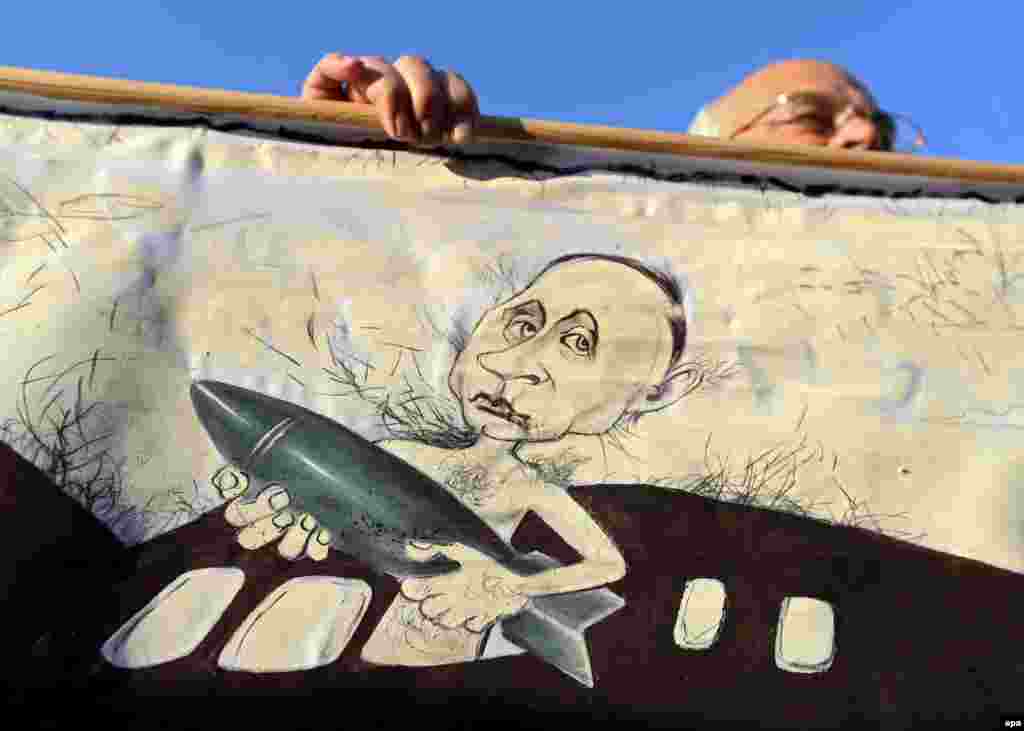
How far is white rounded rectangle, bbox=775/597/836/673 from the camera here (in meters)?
0.68

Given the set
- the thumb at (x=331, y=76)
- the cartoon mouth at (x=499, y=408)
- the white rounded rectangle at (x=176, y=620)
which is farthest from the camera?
the thumb at (x=331, y=76)

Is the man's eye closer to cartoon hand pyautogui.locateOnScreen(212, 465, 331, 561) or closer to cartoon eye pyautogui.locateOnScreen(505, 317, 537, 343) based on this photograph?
cartoon eye pyautogui.locateOnScreen(505, 317, 537, 343)

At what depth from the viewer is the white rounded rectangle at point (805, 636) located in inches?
26.9

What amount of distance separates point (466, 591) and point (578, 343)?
24 centimetres

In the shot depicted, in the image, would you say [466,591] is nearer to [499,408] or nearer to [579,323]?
[499,408]

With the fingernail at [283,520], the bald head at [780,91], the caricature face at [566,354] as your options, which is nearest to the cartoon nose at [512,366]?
the caricature face at [566,354]

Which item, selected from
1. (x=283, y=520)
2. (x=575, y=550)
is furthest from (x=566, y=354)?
(x=283, y=520)

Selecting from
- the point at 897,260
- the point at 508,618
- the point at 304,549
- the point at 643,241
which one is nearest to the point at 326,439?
the point at 304,549

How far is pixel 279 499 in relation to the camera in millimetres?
686

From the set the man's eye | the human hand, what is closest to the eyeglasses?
the man's eye

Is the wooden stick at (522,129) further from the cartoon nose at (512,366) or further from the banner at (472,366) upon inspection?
the cartoon nose at (512,366)

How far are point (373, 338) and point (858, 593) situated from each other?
450mm

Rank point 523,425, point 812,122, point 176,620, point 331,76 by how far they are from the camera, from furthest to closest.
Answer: point 812,122 → point 331,76 → point 523,425 → point 176,620

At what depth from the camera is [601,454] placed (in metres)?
0.74
